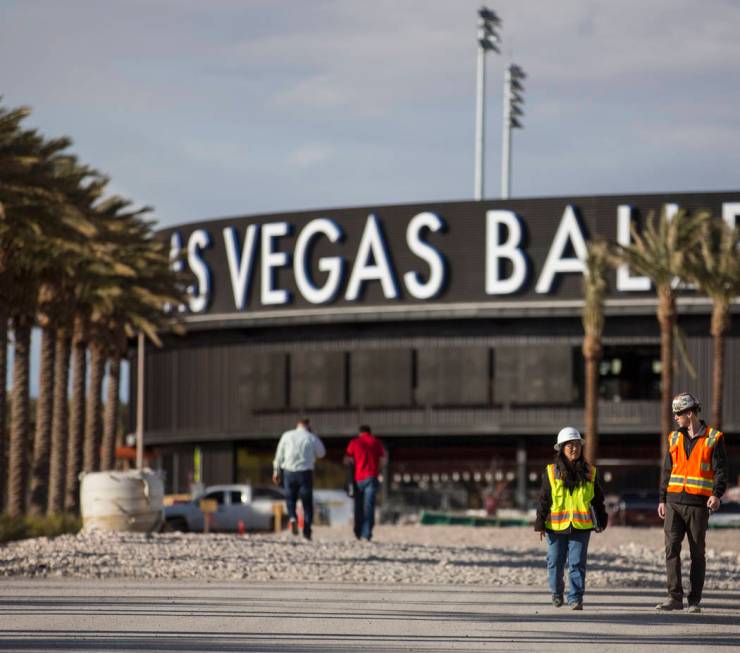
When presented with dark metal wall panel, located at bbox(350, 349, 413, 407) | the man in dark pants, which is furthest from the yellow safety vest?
dark metal wall panel, located at bbox(350, 349, 413, 407)

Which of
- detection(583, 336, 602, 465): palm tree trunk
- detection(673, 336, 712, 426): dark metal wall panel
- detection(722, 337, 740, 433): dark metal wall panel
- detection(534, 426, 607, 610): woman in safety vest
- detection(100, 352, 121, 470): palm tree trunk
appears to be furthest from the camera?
detection(673, 336, 712, 426): dark metal wall panel

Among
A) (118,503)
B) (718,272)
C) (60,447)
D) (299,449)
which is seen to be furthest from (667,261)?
(299,449)

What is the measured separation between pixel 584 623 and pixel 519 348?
4872 centimetres

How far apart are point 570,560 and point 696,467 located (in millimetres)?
1347

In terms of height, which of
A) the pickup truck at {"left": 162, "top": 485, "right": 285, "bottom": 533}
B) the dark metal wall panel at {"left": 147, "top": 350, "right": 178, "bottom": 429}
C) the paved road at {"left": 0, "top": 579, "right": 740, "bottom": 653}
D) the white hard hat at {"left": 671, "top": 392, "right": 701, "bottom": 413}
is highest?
the dark metal wall panel at {"left": 147, "top": 350, "right": 178, "bottom": 429}

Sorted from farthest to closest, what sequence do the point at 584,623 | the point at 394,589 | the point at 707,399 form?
the point at 707,399
the point at 394,589
the point at 584,623

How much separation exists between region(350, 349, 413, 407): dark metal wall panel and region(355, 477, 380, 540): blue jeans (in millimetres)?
37192

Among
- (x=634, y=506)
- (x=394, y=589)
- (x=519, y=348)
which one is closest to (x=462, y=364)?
(x=519, y=348)

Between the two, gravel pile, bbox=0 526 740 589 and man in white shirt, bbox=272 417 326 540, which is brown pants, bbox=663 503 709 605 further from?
man in white shirt, bbox=272 417 326 540

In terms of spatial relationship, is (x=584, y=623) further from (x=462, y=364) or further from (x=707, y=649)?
(x=462, y=364)

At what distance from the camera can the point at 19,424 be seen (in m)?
42.8

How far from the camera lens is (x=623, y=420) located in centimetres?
6094

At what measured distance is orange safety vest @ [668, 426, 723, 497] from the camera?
14766 millimetres

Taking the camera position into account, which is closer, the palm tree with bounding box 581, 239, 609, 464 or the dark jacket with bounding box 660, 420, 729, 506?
the dark jacket with bounding box 660, 420, 729, 506
